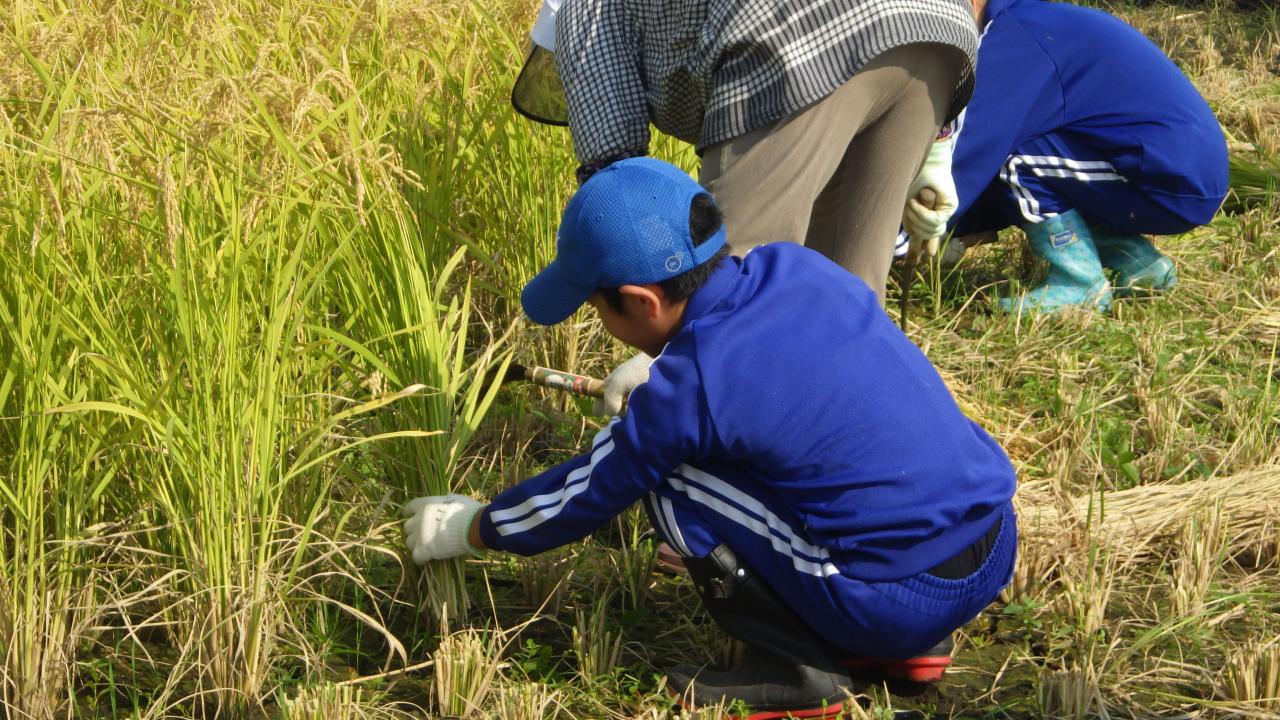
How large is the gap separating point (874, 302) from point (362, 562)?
3.23 feet

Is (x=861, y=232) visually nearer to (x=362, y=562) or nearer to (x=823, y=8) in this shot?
(x=823, y=8)

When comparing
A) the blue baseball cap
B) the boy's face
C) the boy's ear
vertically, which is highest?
the blue baseball cap

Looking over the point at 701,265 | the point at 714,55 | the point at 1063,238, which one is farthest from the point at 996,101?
the point at 701,265

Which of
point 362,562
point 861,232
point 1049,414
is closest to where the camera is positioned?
point 362,562

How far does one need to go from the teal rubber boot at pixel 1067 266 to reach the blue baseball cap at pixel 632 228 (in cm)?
187

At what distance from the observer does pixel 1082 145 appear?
3.59 metres

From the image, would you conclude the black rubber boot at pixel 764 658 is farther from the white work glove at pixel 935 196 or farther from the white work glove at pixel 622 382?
the white work glove at pixel 935 196

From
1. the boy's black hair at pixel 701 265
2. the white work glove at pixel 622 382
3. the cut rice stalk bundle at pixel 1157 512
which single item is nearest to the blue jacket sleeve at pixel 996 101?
the cut rice stalk bundle at pixel 1157 512

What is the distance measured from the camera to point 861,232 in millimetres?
2557

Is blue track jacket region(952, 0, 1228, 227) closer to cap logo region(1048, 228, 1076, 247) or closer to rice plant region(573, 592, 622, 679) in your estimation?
cap logo region(1048, 228, 1076, 247)

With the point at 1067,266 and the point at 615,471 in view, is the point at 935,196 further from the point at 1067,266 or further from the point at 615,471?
the point at 615,471

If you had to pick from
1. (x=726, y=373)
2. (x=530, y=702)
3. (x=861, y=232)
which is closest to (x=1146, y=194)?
(x=861, y=232)

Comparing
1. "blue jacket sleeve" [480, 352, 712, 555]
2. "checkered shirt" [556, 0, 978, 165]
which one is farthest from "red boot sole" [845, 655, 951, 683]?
"checkered shirt" [556, 0, 978, 165]

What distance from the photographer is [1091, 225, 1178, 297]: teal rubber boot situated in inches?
142
